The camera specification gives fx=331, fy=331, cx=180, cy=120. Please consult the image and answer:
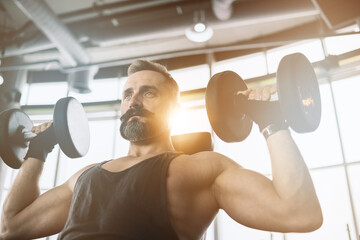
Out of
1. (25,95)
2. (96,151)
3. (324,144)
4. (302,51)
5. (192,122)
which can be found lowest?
(324,144)

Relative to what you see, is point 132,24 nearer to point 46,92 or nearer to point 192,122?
point 192,122

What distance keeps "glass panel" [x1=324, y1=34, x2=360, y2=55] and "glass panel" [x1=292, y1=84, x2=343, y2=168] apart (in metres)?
0.84

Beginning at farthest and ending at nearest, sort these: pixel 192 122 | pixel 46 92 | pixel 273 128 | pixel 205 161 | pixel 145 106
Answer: pixel 46 92
pixel 192 122
pixel 145 106
pixel 205 161
pixel 273 128

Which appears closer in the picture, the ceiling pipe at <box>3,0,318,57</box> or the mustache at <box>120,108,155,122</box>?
the mustache at <box>120,108,155,122</box>

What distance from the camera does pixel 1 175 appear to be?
512 cm

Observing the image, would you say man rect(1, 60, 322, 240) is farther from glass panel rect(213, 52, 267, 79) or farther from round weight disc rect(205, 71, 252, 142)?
glass panel rect(213, 52, 267, 79)

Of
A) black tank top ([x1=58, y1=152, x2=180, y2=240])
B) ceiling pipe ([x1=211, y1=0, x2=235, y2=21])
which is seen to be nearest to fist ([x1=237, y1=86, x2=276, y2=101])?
black tank top ([x1=58, y1=152, x2=180, y2=240])

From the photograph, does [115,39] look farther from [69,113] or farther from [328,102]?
[328,102]

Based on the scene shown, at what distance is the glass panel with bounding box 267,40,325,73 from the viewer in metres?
5.02

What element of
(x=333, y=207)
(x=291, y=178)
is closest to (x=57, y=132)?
(x=291, y=178)

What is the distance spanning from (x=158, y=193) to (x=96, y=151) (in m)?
4.50

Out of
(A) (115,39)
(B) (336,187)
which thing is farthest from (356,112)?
(A) (115,39)

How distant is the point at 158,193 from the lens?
122cm

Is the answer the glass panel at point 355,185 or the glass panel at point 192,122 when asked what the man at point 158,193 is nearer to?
the glass panel at point 355,185
